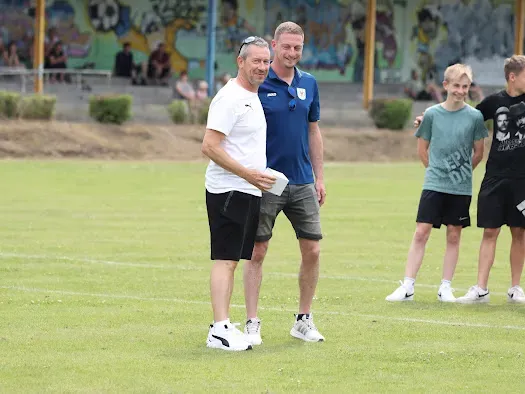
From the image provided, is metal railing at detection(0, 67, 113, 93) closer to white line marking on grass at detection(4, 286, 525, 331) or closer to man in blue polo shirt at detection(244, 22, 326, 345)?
white line marking on grass at detection(4, 286, 525, 331)

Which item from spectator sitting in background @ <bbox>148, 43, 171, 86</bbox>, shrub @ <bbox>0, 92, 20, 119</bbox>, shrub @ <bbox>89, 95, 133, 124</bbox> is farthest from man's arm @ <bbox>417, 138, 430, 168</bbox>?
spectator sitting in background @ <bbox>148, 43, 171, 86</bbox>

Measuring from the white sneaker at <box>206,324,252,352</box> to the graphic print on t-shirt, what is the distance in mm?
3526

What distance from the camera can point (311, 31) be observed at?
44219 mm

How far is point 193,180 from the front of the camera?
2472cm

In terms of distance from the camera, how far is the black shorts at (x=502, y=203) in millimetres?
11180

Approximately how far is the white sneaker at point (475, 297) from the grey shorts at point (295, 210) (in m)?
2.42

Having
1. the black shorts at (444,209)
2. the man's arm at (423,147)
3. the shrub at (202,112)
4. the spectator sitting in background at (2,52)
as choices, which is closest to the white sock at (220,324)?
the black shorts at (444,209)

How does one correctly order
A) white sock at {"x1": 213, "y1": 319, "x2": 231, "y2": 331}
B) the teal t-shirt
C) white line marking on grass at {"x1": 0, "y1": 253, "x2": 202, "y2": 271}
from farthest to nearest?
1. white line marking on grass at {"x1": 0, "y1": 253, "x2": 202, "y2": 271}
2. the teal t-shirt
3. white sock at {"x1": 213, "y1": 319, "x2": 231, "y2": 331}

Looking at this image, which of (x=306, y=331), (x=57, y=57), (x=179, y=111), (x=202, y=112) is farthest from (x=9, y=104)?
(x=306, y=331)

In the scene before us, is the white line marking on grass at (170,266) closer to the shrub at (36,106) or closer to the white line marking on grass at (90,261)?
the white line marking on grass at (90,261)

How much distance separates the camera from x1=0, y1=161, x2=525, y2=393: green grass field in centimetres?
784

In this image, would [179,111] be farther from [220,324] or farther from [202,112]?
[220,324]

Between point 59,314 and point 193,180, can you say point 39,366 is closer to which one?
point 59,314

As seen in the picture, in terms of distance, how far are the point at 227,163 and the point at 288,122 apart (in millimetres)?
704
